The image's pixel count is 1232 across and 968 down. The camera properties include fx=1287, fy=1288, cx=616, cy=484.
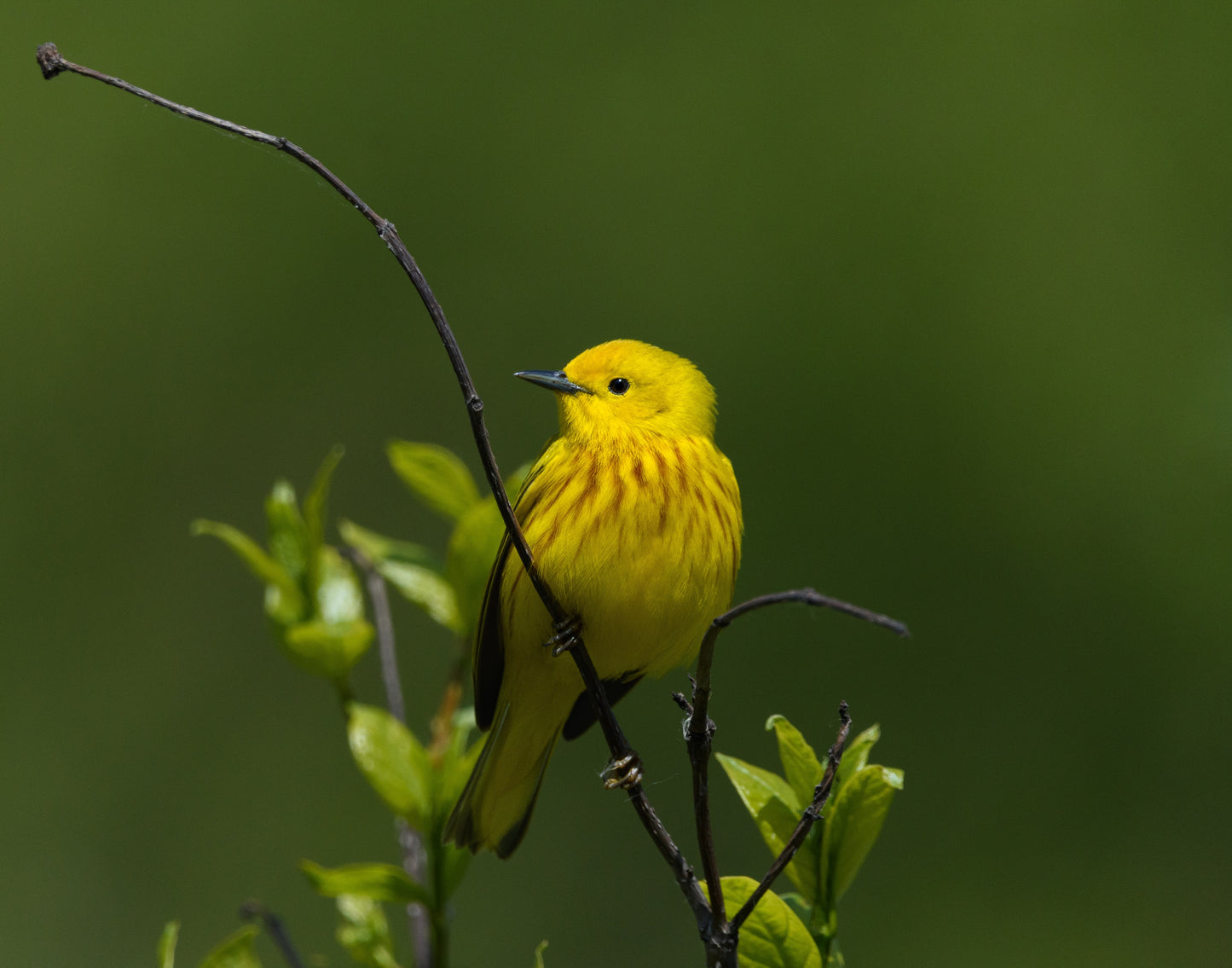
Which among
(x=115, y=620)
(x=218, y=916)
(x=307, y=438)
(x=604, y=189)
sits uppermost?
(x=604, y=189)

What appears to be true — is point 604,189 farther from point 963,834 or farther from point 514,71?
point 963,834

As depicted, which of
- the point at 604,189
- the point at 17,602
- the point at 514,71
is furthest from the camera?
the point at 514,71

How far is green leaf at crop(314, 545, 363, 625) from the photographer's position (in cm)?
250

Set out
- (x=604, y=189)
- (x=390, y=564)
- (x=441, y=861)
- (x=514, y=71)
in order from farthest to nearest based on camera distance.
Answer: (x=514, y=71) < (x=604, y=189) < (x=390, y=564) < (x=441, y=861)

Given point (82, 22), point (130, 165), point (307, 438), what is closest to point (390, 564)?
point (307, 438)

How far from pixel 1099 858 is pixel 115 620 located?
15.1 ft

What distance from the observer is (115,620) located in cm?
635

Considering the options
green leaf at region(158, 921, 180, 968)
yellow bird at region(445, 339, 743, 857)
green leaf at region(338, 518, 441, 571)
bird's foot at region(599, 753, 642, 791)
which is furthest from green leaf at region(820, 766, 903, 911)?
green leaf at region(338, 518, 441, 571)

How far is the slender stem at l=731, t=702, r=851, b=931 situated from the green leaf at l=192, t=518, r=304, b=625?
1.15 metres

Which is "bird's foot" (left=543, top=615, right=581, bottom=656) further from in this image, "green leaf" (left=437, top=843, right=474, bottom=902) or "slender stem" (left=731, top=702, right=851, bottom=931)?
"slender stem" (left=731, top=702, right=851, bottom=931)

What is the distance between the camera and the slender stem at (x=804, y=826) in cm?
165

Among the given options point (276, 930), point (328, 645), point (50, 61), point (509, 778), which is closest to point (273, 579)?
point (328, 645)

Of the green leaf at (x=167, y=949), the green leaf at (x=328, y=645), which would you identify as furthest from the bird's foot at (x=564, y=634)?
the green leaf at (x=167, y=949)

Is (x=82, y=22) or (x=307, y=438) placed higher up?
(x=82, y=22)
